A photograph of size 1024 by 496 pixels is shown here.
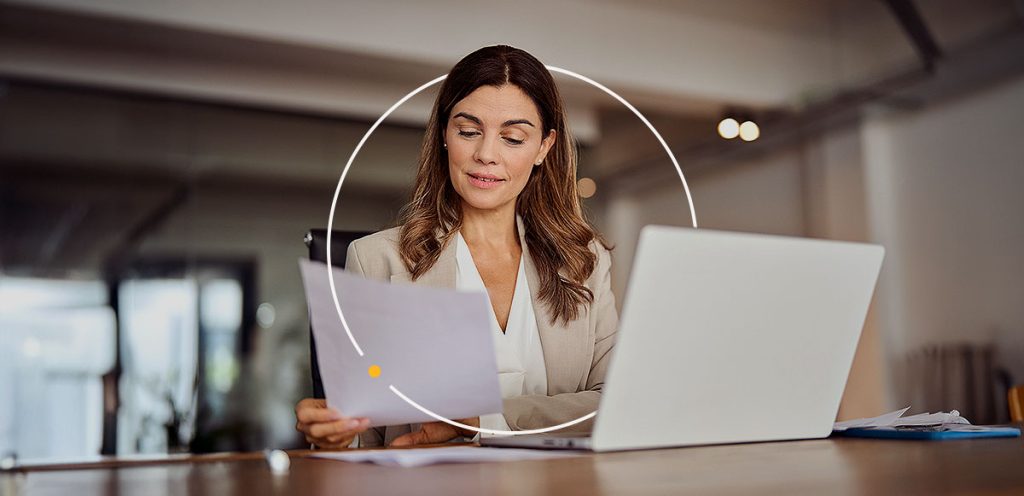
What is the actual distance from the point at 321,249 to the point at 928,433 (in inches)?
52.2

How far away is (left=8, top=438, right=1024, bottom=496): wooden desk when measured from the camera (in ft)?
2.48

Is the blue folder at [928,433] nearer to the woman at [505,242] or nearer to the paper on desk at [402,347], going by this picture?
the paper on desk at [402,347]

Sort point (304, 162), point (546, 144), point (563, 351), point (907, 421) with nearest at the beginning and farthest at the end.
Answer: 1. point (907, 421)
2. point (563, 351)
3. point (546, 144)
4. point (304, 162)

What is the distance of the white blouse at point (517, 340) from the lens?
196 cm

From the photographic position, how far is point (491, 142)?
2.05 m

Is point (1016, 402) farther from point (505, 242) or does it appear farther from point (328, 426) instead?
point (328, 426)

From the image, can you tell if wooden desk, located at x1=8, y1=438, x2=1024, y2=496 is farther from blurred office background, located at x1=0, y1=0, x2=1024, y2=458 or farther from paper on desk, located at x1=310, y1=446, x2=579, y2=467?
blurred office background, located at x1=0, y1=0, x2=1024, y2=458

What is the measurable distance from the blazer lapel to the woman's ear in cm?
38

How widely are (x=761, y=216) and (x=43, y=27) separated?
4.69m

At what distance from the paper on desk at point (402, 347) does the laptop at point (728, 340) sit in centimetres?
11

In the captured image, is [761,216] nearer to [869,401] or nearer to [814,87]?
[814,87]

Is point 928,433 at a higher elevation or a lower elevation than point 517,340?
lower

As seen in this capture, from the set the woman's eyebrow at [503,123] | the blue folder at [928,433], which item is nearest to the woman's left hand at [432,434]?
the blue folder at [928,433]

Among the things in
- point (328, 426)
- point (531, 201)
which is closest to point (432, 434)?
point (328, 426)
